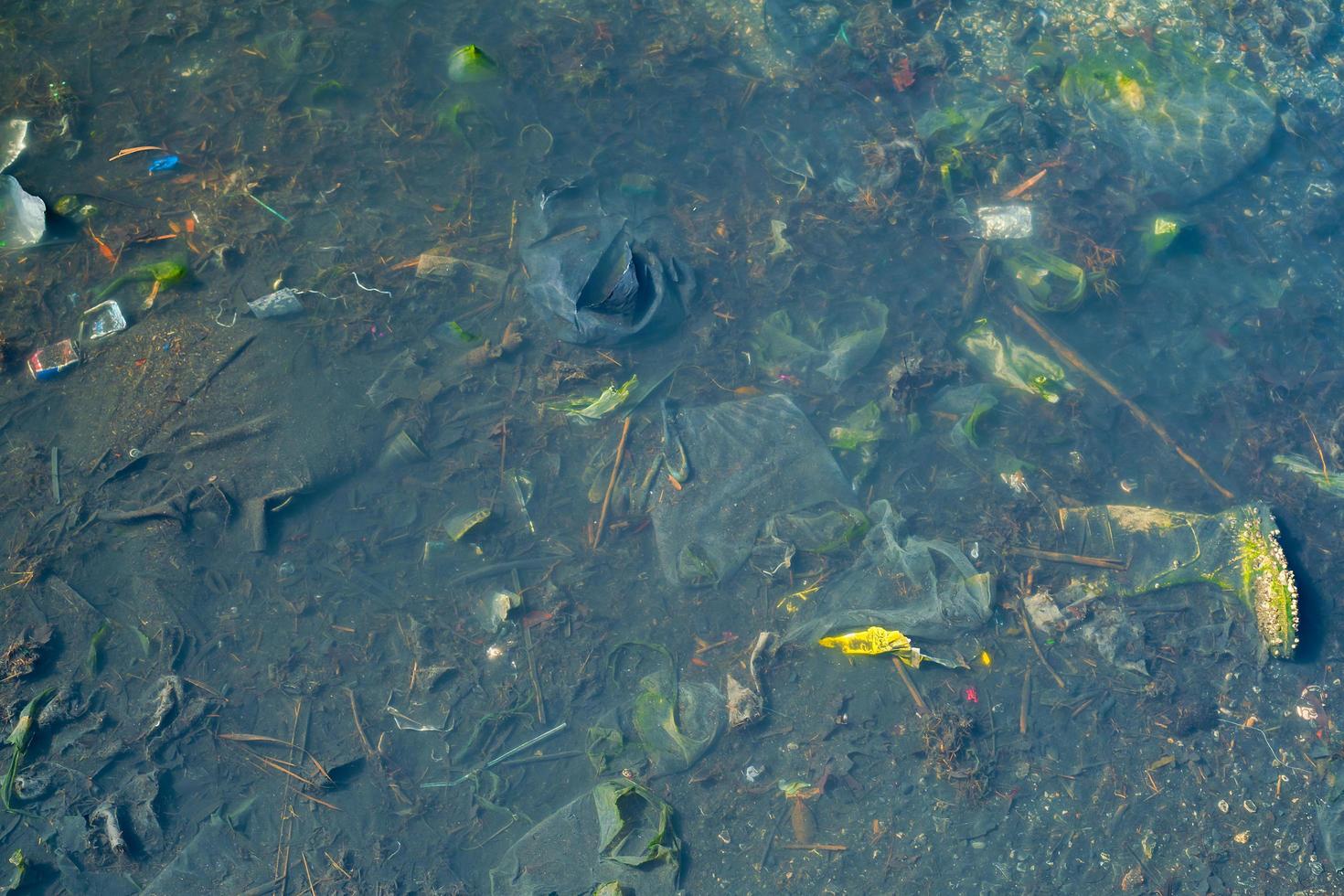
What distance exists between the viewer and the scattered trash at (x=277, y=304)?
4777 millimetres

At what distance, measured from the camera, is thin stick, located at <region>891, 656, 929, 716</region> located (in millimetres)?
4590

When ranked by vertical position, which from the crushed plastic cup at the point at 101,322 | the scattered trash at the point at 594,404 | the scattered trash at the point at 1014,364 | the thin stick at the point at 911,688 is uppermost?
the crushed plastic cup at the point at 101,322

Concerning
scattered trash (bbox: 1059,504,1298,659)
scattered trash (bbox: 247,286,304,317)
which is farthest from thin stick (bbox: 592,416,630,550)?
scattered trash (bbox: 1059,504,1298,659)

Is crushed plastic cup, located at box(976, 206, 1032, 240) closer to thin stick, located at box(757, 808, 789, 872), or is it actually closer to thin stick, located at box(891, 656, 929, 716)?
thin stick, located at box(891, 656, 929, 716)

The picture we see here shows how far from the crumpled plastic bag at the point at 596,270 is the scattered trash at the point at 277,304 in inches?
61.5

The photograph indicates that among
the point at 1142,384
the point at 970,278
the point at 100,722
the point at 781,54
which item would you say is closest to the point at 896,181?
the point at 970,278

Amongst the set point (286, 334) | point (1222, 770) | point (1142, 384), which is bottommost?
point (1222, 770)

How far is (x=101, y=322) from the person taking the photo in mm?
4648

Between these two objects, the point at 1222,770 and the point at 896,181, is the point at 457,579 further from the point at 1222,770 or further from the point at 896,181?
the point at 1222,770

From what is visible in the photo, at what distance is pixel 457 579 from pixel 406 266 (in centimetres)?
228

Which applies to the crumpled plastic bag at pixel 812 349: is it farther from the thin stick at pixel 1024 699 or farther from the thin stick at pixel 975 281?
the thin stick at pixel 1024 699

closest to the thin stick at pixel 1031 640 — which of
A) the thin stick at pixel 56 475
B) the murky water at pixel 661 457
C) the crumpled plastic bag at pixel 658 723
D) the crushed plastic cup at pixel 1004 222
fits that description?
the murky water at pixel 661 457

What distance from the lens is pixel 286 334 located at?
4820 millimetres

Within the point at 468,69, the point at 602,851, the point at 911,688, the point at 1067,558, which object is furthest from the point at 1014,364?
the point at 468,69
